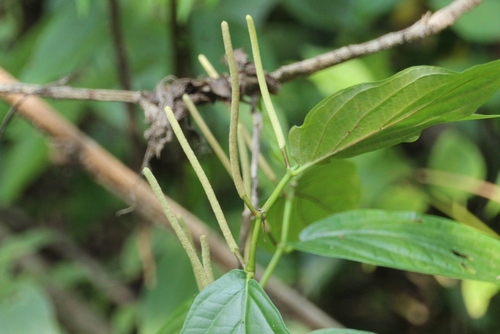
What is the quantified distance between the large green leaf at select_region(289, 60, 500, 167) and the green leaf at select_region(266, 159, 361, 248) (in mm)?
86

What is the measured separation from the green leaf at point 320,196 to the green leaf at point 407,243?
1.2 inches

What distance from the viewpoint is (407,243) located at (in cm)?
34

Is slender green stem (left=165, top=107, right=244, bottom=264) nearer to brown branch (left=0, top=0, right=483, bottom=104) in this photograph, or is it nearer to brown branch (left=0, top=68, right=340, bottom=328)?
brown branch (left=0, top=0, right=483, bottom=104)

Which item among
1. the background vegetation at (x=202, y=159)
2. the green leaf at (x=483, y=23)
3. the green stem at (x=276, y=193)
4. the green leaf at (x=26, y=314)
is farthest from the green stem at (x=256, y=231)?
the green leaf at (x=483, y=23)

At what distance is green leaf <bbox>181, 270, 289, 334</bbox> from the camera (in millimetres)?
255

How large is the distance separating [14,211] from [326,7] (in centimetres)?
73

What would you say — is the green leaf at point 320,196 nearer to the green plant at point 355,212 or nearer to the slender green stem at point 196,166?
the green plant at point 355,212

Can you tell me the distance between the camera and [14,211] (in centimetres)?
111

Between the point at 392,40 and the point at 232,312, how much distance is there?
0.18 metres

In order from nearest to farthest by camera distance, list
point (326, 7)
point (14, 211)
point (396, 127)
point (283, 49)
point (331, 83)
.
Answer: point (396, 127) < point (331, 83) < point (326, 7) < point (283, 49) < point (14, 211)

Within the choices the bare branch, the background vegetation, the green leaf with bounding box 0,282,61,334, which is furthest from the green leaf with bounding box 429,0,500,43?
the green leaf with bounding box 0,282,61,334

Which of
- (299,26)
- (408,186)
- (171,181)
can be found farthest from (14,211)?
(408,186)

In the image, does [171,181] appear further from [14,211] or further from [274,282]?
[14,211]

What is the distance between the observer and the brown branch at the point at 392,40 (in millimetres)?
309
